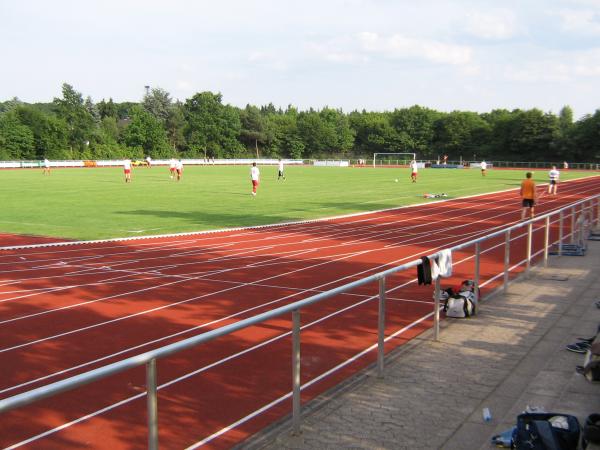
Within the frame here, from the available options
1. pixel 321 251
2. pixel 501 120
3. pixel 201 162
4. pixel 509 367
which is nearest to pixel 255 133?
pixel 201 162

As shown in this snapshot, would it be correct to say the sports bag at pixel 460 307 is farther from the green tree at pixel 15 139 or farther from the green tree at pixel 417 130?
the green tree at pixel 417 130

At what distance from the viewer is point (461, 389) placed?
5.90m

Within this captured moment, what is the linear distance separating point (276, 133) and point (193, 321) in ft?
382

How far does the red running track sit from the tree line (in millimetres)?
78936

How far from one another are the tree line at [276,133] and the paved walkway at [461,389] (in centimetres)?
8692

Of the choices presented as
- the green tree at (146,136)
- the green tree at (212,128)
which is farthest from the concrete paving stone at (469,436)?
the green tree at (212,128)

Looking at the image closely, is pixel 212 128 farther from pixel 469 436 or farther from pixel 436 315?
pixel 469 436

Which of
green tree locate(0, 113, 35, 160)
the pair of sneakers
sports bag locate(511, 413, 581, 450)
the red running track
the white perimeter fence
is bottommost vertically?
the red running track

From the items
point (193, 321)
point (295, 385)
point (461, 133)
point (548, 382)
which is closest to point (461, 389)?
point (548, 382)

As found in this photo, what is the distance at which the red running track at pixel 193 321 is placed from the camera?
17.7 ft

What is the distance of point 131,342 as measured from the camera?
302 inches

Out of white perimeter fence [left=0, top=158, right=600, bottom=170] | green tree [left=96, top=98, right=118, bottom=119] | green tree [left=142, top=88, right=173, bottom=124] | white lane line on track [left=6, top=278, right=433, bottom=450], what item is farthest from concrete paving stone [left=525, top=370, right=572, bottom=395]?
green tree [left=96, top=98, right=118, bottom=119]

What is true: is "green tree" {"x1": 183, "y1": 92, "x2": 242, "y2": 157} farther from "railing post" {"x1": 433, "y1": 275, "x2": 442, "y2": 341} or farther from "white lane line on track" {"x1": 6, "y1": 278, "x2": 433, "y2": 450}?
"railing post" {"x1": 433, "y1": 275, "x2": 442, "y2": 341}

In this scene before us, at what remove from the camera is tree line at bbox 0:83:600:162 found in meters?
90.5
